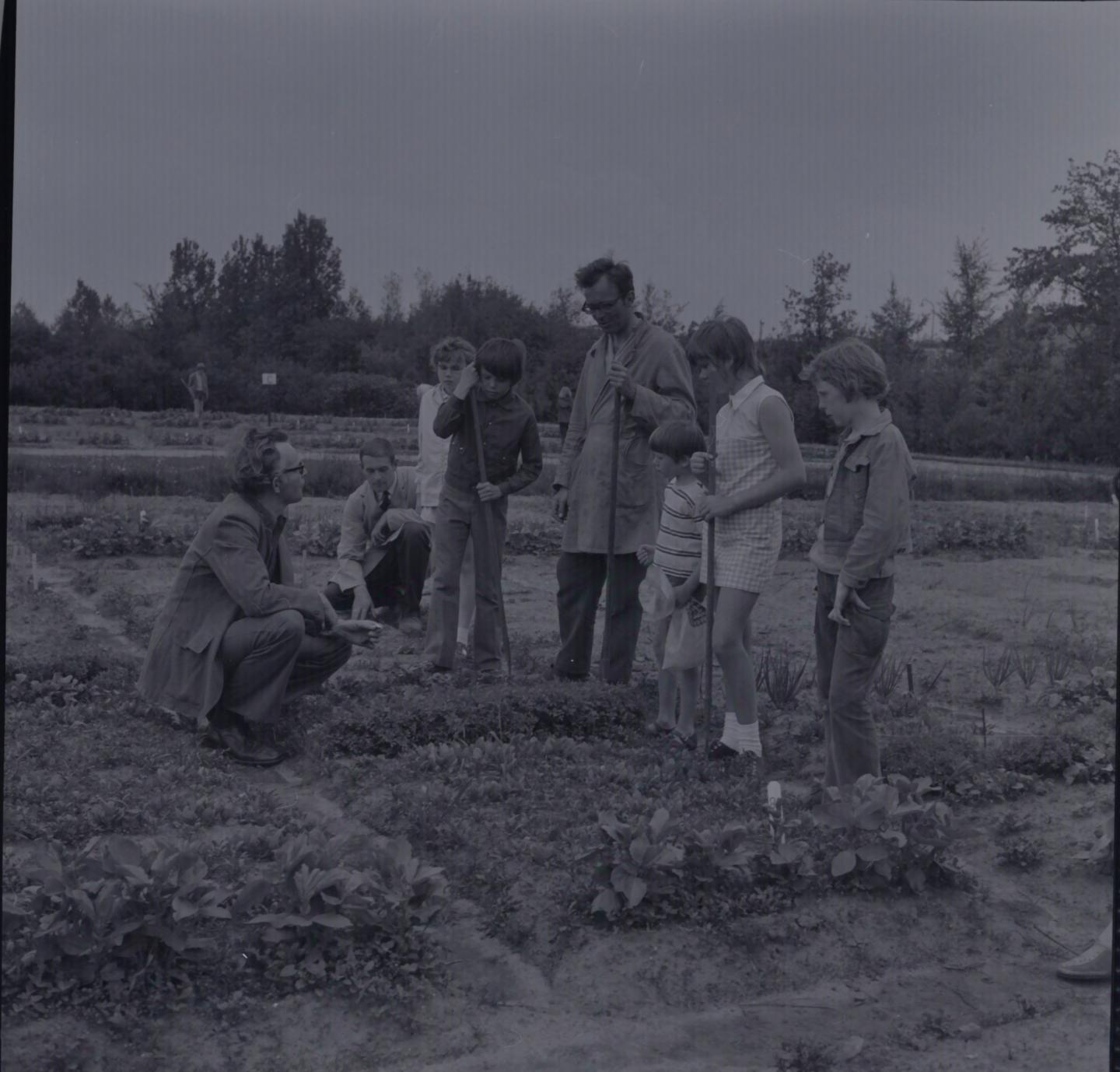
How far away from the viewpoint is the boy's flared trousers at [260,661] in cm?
518

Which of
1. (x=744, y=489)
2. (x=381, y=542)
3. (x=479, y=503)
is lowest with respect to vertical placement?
(x=381, y=542)

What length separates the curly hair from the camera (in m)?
5.04

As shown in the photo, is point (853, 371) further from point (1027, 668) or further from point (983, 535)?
point (983, 535)

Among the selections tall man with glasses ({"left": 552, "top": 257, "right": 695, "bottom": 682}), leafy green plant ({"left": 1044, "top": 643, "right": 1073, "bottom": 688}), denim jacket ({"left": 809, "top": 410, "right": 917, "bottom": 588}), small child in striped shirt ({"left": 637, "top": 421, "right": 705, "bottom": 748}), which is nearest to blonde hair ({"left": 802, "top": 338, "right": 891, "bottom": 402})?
denim jacket ({"left": 809, "top": 410, "right": 917, "bottom": 588})

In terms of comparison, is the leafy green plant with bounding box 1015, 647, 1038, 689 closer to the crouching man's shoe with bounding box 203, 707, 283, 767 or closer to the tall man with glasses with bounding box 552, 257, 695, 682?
the tall man with glasses with bounding box 552, 257, 695, 682

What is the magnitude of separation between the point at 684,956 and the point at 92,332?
7.75 m

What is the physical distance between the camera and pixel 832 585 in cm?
476

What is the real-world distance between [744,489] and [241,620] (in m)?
2.09

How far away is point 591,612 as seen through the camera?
20.5 feet

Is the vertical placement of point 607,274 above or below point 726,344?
above

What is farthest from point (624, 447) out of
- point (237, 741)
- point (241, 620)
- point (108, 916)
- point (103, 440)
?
point (103, 440)

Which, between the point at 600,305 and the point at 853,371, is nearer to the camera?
the point at 853,371

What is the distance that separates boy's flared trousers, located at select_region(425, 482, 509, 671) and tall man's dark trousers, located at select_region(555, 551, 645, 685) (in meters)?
0.36

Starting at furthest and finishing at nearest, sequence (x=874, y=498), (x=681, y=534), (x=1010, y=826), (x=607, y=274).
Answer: (x=607, y=274)
(x=681, y=534)
(x=1010, y=826)
(x=874, y=498)
